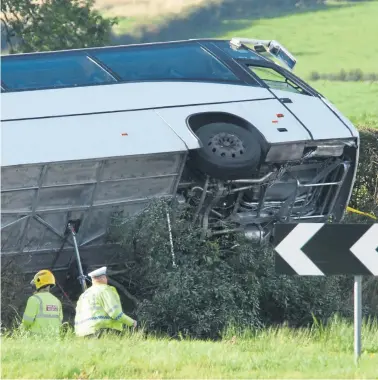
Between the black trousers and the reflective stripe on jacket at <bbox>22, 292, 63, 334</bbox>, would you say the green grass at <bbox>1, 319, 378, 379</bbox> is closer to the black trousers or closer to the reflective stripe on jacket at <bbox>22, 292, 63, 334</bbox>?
the black trousers

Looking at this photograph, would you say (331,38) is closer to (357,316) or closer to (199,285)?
(199,285)

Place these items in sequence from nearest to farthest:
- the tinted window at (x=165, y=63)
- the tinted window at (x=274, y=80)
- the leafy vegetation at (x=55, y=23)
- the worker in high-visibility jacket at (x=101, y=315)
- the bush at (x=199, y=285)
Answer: the worker in high-visibility jacket at (x=101, y=315) < the bush at (x=199, y=285) < the tinted window at (x=165, y=63) < the tinted window at (x=274, y=80) < the leafy vegetation at (x=55, y=23)

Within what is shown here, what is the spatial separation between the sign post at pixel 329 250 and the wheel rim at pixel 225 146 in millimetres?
5059

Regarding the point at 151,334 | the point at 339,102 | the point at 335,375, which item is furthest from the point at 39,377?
the point at 339,102

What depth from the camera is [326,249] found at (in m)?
9.05

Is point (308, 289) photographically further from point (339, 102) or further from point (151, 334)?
point (339, 102)

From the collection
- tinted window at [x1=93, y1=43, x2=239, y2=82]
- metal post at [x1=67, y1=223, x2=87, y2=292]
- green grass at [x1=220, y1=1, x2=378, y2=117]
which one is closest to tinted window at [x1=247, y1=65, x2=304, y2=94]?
tinted window at [x1=93, y1=43, x2=239, y2=82]

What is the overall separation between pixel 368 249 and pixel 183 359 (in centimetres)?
164

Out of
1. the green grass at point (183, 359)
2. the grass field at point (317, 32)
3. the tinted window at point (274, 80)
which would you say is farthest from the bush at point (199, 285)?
the grass field at point (317, 32)

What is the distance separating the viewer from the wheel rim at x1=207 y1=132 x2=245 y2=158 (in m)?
14.2

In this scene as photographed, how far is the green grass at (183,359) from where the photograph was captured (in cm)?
870

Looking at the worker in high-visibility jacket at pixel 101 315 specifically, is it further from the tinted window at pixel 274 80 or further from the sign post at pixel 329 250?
the tinted window at pixel 274 80

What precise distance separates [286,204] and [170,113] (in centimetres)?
199

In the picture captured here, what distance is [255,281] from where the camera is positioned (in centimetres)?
1427
